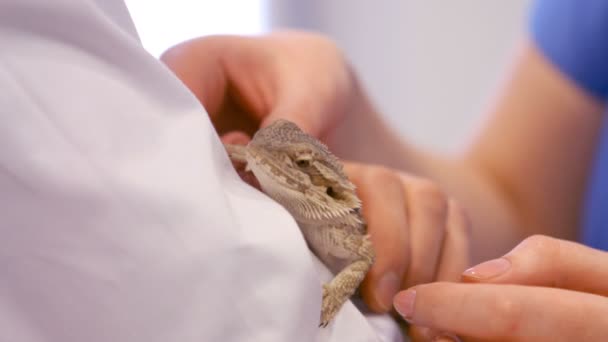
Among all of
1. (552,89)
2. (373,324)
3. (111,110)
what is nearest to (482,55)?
(552,89)

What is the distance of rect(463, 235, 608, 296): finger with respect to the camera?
27.0 inches

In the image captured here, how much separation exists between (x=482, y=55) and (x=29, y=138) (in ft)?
9.21

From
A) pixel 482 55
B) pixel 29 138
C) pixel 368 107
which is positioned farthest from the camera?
pixel 482 55

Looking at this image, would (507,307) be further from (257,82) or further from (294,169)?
(257,82)

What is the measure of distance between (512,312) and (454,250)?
0.26 meters

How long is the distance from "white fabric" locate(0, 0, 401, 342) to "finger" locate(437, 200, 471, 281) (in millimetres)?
391

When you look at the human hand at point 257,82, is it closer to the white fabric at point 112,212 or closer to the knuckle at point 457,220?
the white fabric at point 112,212

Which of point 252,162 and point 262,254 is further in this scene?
point 252,162

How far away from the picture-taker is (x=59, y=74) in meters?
0.48

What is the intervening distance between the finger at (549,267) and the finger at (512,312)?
0.07 ft

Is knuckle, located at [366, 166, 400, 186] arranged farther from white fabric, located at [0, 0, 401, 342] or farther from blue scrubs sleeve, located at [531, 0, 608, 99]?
blue scrubs sleeve, located at [531, 0, 608, 99]

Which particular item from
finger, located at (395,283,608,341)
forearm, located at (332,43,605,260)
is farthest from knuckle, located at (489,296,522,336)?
forearm, located at (332,43,605,260)

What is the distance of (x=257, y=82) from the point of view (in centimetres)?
87

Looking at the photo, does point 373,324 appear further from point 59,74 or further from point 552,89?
point 552,89
